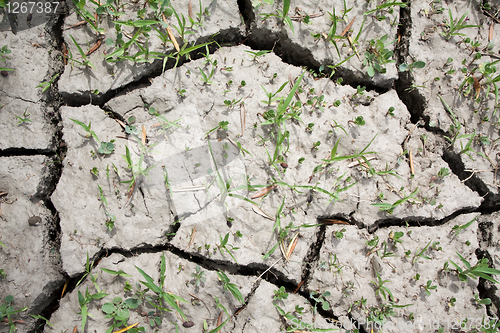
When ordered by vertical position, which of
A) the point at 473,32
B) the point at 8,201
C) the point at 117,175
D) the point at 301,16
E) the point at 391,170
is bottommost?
the point at 8,201

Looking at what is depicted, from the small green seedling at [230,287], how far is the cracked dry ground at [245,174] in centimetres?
2

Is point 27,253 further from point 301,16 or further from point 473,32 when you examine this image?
point 473,32

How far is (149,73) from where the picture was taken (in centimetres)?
231

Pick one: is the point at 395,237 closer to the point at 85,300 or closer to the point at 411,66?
the point at 411,66

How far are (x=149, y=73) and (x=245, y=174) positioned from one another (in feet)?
3.32

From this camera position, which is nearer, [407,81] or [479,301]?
[479,301]

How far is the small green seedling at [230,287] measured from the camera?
196 centimetres

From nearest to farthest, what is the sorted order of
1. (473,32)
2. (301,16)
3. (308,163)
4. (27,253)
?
(27,253) < (308,163) < (301,16) < (473,32)

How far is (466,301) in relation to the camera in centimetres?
218

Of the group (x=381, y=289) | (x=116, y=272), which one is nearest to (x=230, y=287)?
(x=116, y=272)

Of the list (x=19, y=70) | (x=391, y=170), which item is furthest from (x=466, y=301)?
(x=19, y=70)

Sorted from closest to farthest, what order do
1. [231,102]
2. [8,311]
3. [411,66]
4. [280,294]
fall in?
[8,311], [280,294], [231,102], [411,66]

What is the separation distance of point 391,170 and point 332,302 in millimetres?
1022

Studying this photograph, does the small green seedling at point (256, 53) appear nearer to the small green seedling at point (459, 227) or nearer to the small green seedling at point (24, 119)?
the small green seedling at point (24, 119)
